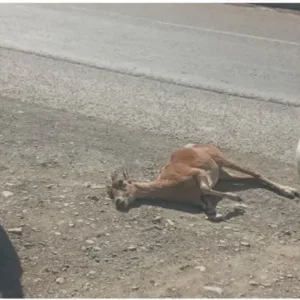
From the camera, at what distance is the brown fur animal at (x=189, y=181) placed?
18.2ft

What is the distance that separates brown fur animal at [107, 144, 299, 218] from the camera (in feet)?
18.2

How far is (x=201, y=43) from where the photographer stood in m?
11.2

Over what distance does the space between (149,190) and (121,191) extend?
0.25m

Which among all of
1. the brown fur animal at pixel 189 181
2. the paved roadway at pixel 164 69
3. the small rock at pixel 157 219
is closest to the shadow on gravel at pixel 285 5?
the paved roadway at pixel 164 69

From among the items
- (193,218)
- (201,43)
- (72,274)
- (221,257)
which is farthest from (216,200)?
(201,43)

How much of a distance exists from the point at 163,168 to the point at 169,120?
151cm

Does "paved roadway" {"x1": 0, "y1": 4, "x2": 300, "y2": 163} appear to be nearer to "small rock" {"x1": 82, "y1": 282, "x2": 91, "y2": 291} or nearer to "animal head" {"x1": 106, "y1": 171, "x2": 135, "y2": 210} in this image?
"animal head" {"x1": 106, "y1": 171, "x2": 135, "y2": 210}

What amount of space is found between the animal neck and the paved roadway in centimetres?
141

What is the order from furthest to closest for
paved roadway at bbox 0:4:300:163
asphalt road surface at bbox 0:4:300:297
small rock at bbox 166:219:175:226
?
paved roadway at bbox 0:4:300:163, small rock at bbox 166:219:175:226, asphalt road surface at bbox 0:4:300:297

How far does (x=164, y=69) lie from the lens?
372 inches

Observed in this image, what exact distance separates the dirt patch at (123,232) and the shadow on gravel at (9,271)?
1.9 inches

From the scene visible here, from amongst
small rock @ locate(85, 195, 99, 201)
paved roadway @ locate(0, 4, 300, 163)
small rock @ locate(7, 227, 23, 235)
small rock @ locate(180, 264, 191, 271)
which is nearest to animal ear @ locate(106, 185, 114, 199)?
small rock @ locate(85, 195, 99, 201)

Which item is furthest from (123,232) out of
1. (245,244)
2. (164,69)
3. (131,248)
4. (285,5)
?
(285,5)

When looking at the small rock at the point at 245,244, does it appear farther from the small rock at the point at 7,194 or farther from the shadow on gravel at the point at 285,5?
the shadow on gravel at the point at 285,5
